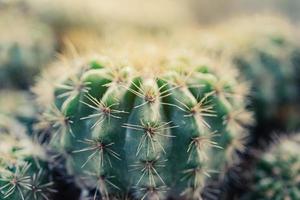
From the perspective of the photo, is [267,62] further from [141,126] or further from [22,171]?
[22,171]

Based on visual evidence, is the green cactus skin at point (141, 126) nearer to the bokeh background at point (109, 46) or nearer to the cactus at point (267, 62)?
the bokeh background at point (109, 46)

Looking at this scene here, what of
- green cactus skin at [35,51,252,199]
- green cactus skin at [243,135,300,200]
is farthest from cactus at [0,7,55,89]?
green cactus skin at [243,135,300,200]

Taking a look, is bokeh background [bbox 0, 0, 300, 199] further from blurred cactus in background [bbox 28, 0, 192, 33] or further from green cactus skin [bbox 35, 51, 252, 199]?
green cactus skin [bbox 35, 51, 252, 199]

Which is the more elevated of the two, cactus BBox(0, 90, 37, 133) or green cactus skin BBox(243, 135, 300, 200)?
cactus BBox(0, 90, 37, 133)

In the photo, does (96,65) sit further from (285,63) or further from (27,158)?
(285,63)

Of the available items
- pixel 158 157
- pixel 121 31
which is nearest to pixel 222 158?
pixel 158 157

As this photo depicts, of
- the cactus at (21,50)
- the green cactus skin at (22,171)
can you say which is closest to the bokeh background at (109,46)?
the cactus at (21,50)
